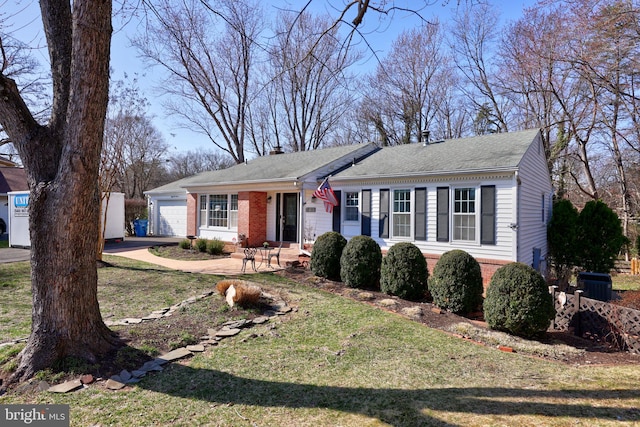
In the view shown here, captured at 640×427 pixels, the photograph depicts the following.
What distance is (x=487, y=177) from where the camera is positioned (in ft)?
32.2

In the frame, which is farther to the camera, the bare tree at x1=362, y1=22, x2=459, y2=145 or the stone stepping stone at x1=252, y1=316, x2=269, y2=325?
the bare tree at x1=362, y1=22, x2=459, y2=145

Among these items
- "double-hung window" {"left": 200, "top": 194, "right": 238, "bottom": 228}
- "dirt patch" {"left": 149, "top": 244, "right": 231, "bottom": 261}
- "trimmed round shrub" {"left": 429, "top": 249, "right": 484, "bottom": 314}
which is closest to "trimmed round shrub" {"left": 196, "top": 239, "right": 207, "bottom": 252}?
"dirt patch" {"left": 149, "top": 244, "right": 231, "bottom": 261}

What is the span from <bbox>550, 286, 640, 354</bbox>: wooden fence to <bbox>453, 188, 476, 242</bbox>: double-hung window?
10.6ft

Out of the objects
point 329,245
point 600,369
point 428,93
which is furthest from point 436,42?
point 600,369

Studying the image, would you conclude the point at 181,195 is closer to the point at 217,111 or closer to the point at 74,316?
the point at 217,111

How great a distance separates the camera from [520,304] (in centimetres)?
587

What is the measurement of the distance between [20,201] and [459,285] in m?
18.0

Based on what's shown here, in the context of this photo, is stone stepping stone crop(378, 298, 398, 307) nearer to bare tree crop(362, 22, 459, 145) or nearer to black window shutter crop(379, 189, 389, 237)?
black window shutter crop(379, 189, 389, 237)

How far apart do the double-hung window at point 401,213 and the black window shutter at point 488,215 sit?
2184mm

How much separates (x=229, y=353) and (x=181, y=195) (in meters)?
18.5

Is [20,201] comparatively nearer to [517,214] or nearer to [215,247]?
[215,247]

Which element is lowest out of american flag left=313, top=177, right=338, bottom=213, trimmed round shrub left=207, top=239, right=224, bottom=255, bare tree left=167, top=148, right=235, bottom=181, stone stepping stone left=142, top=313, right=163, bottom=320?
stone stepping stone left=142, top=313, right=163, bottom=320

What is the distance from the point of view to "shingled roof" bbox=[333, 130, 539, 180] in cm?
999

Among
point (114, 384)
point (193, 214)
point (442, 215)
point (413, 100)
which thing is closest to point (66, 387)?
point (114, 384)
